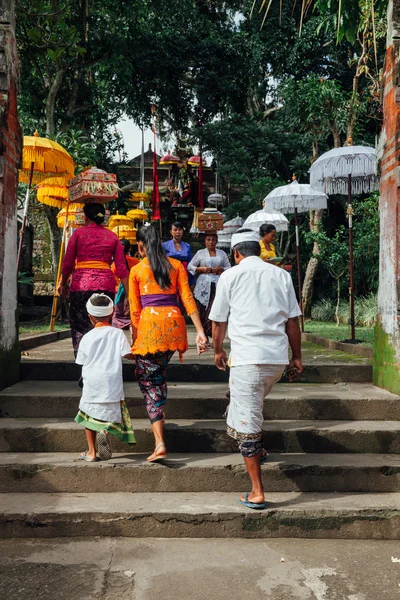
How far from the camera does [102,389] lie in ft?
15.3

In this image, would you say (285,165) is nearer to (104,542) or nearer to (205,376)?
(205,376)

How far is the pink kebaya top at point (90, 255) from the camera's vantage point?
18.8 ft

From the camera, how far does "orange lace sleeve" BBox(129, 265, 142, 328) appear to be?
495 centimetres

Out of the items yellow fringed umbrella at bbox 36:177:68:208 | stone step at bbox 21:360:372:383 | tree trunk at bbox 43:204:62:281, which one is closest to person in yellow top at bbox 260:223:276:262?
stone step at bbox 21:360:372:383

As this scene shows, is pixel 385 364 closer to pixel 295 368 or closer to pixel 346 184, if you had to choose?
pixel 295 368

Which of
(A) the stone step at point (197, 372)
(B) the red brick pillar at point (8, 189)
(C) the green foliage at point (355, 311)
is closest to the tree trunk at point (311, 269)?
(C) the green foliage at point (355, 311)

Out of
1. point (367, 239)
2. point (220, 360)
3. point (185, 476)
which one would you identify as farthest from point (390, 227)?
point (367, 239)

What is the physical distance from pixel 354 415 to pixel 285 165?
1369 cm

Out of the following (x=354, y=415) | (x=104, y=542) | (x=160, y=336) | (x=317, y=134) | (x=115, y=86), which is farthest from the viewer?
(x=115, y=86)

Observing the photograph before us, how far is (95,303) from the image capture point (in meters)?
4.89

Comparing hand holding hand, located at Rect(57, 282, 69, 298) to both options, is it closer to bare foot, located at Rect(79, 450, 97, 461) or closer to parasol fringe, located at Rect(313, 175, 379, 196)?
bare foot, located at Rect(79, 450, 97, 461)

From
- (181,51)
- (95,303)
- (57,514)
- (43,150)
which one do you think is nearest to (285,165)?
(181,51)

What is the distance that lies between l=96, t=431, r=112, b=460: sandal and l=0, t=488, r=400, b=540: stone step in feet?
1.48

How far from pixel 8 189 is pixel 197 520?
3.53 m
